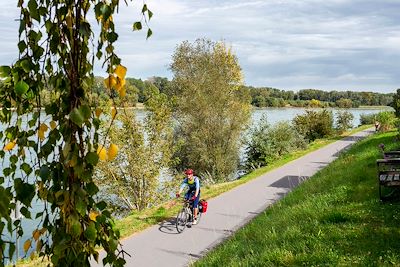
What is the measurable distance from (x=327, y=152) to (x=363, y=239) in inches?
887

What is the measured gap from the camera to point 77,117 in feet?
5.18

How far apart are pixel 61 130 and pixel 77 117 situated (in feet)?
0.67

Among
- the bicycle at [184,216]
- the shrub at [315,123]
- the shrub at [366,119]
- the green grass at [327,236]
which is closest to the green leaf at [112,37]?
the green grass at [327,236]

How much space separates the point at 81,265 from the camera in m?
1.80

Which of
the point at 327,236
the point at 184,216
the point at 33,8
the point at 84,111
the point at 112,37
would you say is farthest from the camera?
the point at 184,216

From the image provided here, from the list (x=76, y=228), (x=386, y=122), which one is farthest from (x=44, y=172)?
(x=386, y=122)

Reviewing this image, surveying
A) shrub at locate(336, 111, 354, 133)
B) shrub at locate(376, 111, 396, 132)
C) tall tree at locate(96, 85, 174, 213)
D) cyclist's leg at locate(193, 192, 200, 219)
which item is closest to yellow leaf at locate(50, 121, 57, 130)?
cyclist's leg at locate(193, 192, 200, 219)

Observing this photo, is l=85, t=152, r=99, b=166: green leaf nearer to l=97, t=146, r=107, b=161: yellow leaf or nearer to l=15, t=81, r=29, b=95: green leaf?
l=97, t=146, r=107, b=161: yellow leaf

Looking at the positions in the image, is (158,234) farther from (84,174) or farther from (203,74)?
(203,74)

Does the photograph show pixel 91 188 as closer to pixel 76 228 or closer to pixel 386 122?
pixel 76 228

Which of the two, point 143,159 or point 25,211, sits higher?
point 25,211

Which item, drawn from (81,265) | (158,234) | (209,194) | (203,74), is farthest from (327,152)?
(81,265)

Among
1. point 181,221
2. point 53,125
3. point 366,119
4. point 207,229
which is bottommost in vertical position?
point 207,229

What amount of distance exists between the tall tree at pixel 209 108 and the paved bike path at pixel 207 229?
39.5 ft
